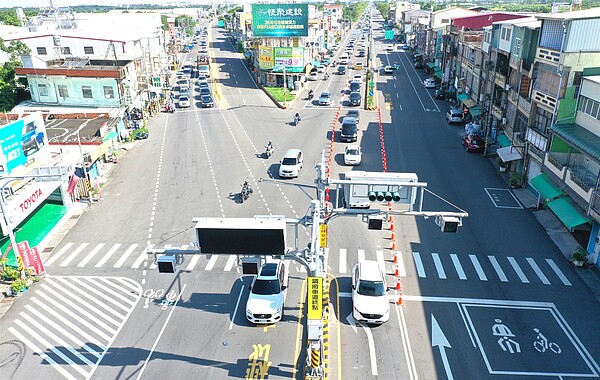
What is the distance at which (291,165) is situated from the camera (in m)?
39.9

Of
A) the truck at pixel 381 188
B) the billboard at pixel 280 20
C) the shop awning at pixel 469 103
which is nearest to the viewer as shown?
the truck at pixel 381 188

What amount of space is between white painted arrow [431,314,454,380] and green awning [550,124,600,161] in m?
13.9

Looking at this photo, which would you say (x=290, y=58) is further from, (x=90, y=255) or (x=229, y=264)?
(x=229, y=264)

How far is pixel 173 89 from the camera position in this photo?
271ft

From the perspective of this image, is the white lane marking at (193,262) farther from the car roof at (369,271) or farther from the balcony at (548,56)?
the balcony at (548,56)

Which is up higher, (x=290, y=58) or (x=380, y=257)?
(x=290, y=58)

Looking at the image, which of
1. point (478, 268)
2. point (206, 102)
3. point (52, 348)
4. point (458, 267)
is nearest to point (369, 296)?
point (458, 267)

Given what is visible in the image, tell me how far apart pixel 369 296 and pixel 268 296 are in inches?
196

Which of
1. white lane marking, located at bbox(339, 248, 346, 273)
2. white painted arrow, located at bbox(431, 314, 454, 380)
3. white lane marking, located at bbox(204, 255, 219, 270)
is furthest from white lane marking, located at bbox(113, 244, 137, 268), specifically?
white painted arrow, located at bbox(431, 314, 454, 380)

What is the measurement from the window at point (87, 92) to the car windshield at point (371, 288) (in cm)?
4282

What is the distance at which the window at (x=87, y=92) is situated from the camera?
5108 cm

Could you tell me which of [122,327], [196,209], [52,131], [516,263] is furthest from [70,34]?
[516,263]

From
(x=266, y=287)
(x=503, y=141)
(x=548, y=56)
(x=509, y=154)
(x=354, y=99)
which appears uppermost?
(x=548, y=56)

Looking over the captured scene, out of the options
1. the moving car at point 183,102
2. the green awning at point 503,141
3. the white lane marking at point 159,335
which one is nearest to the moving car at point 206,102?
the moving car at point 183,102
